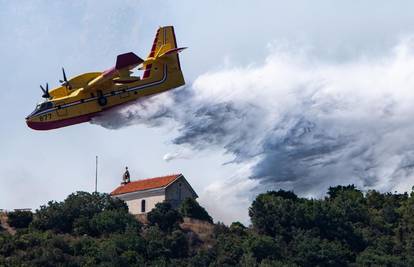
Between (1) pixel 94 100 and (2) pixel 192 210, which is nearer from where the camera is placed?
(1) pixel 94 100

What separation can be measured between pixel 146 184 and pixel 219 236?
14905 millimetres

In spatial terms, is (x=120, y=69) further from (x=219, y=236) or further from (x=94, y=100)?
(x=219, y=236)

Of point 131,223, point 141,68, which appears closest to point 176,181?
point 131,223

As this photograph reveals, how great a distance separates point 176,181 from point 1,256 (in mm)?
25760

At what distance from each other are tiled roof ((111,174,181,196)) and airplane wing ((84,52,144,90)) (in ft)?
144

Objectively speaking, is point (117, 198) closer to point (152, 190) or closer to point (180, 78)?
point (152, 190)

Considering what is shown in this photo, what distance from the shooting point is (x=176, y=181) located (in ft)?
385

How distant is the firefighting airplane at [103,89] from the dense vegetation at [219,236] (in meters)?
23.7

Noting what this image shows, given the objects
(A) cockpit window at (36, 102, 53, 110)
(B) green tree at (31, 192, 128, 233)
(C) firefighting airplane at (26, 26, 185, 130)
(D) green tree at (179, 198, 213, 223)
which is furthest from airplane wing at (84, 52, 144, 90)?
(D) green tree at (179, 198, 213, 223)

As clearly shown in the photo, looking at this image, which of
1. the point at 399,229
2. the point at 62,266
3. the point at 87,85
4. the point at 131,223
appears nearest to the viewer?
the point at 87,85

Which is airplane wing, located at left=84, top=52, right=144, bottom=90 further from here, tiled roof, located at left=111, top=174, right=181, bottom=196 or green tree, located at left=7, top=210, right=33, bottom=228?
tiled roof, located at left=111, top=174, right=181, bottom=196

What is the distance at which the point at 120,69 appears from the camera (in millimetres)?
72875

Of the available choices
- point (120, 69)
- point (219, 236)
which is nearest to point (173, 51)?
point (120, 69)

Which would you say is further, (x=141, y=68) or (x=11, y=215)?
(x=11, y=215)
